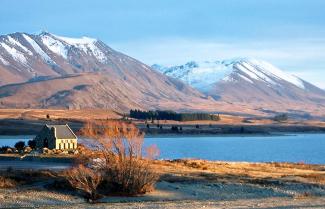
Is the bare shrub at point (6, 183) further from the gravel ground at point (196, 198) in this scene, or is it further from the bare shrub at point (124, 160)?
the bare shrub at point (124, 160)

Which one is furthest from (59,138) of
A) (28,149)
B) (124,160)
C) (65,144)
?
(124,160)

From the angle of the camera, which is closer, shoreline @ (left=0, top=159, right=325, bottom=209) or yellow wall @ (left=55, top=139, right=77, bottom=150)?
shoreline @ (left=0, top=159, right=325, bottom=209)

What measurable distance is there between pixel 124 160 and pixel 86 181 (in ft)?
10.8

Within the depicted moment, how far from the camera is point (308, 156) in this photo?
103 metres

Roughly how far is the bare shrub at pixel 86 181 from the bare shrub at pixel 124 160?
4.86ft

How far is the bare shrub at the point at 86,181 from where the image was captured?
131 feet

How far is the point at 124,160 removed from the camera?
Result: 139ft

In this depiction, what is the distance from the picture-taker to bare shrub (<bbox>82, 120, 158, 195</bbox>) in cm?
4181

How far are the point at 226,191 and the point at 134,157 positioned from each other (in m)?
5.94

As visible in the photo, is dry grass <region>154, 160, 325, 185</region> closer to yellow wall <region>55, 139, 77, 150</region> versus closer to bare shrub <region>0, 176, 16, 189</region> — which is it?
bare shrub <region>0, 176, 16, 189</region>

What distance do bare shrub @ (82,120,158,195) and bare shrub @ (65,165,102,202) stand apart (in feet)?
4.86

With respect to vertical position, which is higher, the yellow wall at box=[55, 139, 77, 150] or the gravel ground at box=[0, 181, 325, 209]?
the yellow wall at box=[55, 139, 77, 150]

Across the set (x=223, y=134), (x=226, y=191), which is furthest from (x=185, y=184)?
(x=223, y=134)

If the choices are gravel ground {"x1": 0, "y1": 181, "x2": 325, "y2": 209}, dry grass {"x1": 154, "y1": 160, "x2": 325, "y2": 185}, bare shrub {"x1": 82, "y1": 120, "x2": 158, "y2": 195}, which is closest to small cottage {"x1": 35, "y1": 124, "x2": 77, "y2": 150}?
dry grass {"x1": 154, "y1": 160, "x2": 325, "y2": 185}
